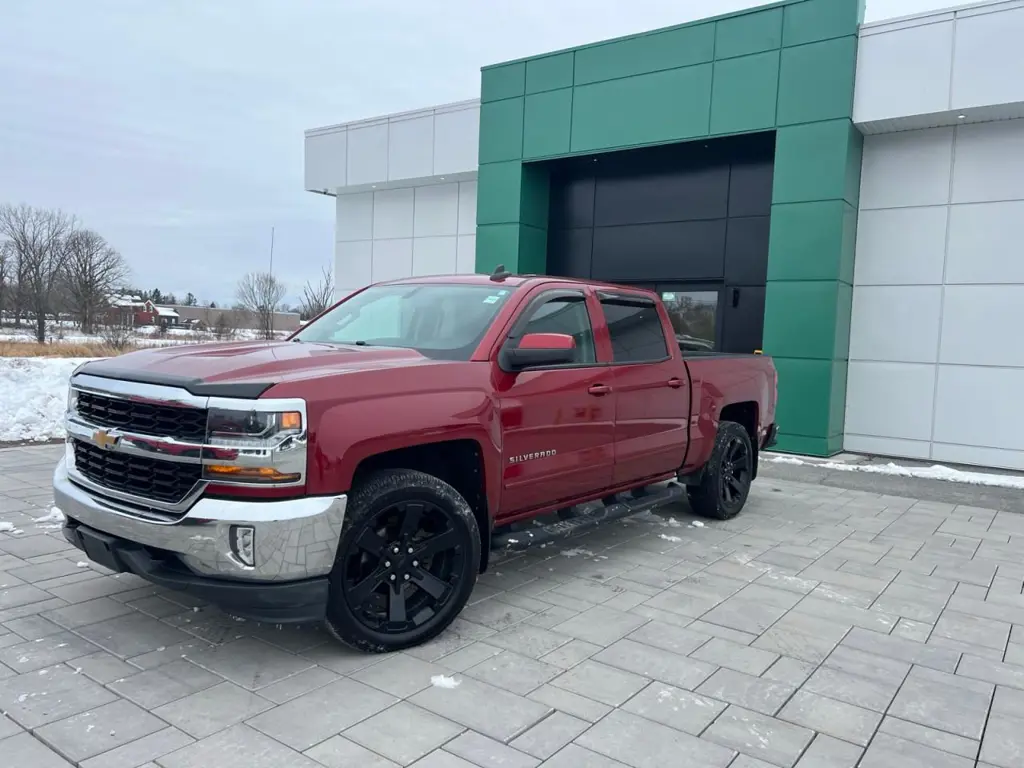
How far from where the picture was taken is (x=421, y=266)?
1574 centimetres

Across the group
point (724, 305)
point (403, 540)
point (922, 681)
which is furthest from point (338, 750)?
point (724, 305)

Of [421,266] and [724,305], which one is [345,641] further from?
[421,266]

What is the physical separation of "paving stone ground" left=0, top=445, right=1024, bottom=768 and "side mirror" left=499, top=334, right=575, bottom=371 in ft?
4.85

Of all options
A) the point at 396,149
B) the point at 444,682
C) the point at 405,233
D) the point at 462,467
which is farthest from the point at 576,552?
the point at 396,149

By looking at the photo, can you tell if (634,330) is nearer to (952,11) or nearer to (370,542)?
(370,542)

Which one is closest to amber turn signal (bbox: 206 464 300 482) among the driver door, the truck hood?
the truck hood

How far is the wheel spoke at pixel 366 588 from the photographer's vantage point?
361cm

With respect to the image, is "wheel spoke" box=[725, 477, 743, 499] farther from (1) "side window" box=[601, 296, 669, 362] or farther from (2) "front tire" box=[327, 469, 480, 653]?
(2) "front tire" box=[327, 469, 480, 653]

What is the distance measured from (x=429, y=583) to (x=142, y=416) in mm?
1625

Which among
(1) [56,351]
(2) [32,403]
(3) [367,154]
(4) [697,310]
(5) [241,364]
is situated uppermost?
(3) [367,154]

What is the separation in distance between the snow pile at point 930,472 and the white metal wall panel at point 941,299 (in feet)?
2.38

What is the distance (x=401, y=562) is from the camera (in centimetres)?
378

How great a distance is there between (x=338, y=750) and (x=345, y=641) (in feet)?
2.55

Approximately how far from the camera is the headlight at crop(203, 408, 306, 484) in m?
3.26
